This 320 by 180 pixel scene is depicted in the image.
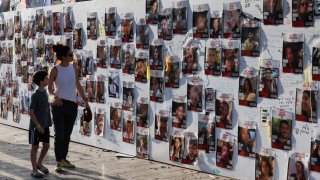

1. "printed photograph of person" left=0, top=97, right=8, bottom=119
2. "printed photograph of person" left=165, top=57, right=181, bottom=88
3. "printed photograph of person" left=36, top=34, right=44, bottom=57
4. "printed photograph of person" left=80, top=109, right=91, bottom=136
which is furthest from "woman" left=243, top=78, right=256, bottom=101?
"printed photograph of person" left=0, top=97, right=8, bottom=119

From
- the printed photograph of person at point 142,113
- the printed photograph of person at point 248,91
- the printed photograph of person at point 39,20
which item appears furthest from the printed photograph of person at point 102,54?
the printed photograph of person at point 248,91

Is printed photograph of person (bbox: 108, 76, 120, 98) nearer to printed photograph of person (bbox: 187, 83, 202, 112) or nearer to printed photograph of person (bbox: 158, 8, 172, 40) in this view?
printed photograph of person (bbox: 158, 8, 172, 40)

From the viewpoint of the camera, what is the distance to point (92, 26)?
10984 mm

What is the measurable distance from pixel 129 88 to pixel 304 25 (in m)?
3.78

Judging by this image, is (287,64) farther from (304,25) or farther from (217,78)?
(217,78)

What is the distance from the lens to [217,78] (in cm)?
839

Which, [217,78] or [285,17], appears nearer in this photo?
[285,17]

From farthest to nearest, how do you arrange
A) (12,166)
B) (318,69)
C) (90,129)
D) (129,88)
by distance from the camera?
(90,129), (129,88), (12,166), (318,69)

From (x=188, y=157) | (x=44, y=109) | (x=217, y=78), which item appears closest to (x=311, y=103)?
(x=217, y=78)

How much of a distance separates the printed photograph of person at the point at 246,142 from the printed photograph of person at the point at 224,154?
190mm

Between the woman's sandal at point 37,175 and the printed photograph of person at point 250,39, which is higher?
the printed photograph of person at point 250,39

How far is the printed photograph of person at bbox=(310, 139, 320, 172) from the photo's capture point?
23.1 ft

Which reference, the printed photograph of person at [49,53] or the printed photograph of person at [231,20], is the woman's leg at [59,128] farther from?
the printed photograph of person at [49,53]

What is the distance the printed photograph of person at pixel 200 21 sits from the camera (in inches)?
335
